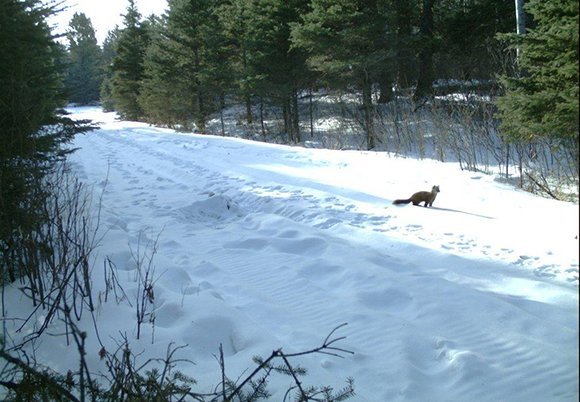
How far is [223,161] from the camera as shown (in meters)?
10.9

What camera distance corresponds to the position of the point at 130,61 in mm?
34906

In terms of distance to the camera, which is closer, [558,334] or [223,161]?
[558,334]

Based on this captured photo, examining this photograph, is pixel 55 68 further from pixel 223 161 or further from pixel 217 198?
pixel 223 161

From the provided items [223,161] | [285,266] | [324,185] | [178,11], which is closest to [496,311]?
[285,266]

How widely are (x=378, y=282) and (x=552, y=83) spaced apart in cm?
242

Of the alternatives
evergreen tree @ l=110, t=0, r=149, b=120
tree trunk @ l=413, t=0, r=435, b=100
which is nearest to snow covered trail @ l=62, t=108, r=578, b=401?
tree trunk @ l=413, t=0, r=435, b=100

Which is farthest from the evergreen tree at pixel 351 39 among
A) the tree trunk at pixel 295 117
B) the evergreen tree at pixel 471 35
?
the tree trunk at pixel 295 117

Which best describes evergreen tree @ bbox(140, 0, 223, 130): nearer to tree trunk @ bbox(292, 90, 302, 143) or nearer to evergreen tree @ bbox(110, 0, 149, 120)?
tree trunk @ bbox(292, 90, 302, 143)

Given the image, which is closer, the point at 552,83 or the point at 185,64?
the point at 552,83

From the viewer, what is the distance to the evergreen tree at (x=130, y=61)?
34844mm

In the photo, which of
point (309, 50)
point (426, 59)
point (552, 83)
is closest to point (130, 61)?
point (309, 50)

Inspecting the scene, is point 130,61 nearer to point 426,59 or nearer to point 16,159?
point 426,59

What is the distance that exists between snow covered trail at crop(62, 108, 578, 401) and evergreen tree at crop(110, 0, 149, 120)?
102 feet

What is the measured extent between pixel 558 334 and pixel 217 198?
5.19 meters
